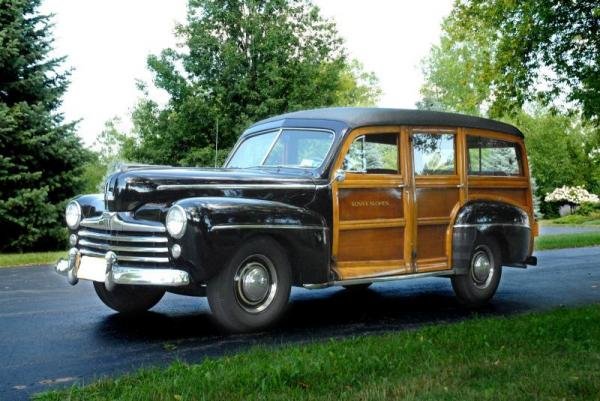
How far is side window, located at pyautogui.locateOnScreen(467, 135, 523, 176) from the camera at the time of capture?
8.27 metres

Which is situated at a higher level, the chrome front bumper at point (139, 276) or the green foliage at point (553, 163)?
the green foliage at point (553, 163)

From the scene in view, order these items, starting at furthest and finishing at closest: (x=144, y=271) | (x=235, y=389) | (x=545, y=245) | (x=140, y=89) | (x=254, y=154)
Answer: (x=140, y=89) < (x=545, y=245) < (x=254, y=154) < (x=144, y=271) < (x=235, y=389)

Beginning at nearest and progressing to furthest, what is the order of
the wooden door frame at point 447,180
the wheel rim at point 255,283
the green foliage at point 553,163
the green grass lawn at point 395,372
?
the green grass lawn at point 395,372
the wheel rim at point 255,283
the wooden door frame at point 447,180
the green foliage at point 553,163

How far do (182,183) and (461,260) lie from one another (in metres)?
3.28

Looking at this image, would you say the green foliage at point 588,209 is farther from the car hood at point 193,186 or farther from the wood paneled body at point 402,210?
the car hood at point 193,186

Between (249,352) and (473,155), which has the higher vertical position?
(473,155)

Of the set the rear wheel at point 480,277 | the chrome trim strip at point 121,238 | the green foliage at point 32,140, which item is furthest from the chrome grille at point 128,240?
the green foliage at point 32,140

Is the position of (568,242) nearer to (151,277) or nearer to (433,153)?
(433,153)

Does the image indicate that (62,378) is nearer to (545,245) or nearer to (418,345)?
(418,345)

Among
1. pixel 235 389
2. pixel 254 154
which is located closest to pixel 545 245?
pixel 254 154

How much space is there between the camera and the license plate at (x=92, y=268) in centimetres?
611

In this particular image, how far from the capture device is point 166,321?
681 cm

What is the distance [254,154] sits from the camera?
764 centimetres

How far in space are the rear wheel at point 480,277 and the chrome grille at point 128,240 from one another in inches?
140
